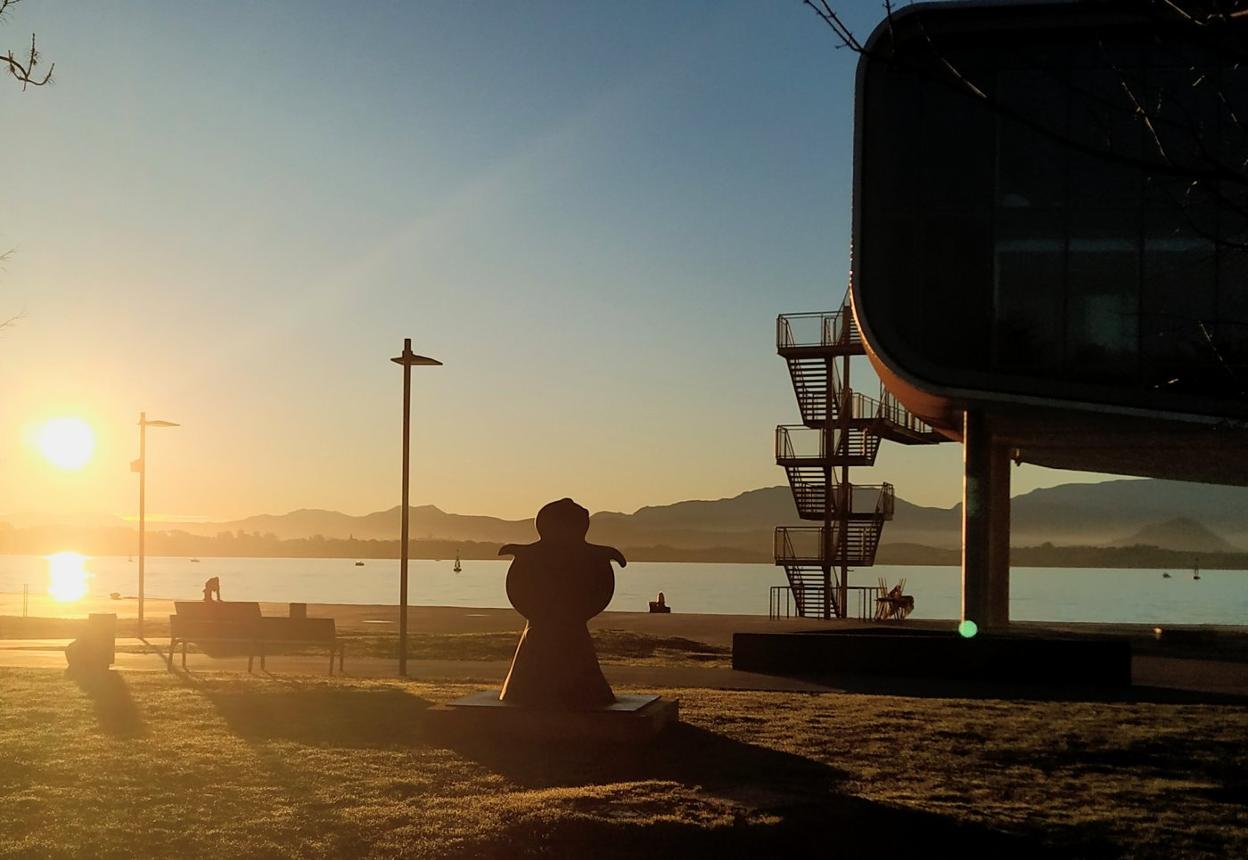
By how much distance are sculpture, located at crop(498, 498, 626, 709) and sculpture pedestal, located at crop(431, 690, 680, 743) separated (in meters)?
0.27

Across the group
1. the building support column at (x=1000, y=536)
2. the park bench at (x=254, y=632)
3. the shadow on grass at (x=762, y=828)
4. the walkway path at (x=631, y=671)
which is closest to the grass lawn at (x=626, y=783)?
the shadow on grass at (x=762, y=828)

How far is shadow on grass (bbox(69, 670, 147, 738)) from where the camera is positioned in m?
12.0

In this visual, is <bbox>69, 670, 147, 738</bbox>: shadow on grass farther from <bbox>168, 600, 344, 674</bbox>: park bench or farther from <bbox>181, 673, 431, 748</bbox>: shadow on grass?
<bbox>168, 600, 344, 674</bbox>: park bench

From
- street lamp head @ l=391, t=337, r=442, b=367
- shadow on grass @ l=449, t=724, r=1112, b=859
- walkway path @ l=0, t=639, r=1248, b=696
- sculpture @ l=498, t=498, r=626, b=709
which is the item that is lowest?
walkway path @ l=0, t=639, r=1248, b=696

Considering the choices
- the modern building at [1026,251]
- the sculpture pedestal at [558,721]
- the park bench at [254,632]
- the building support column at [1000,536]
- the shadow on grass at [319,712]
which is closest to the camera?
the sculpture pedestal at [558,721]

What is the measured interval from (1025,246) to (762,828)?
19071mm

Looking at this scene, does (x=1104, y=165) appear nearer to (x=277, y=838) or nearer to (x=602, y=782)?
(x=602, y=782)

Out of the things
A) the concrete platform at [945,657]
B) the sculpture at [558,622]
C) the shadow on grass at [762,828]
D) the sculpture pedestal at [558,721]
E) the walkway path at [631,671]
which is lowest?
the walkway path at [631,671]

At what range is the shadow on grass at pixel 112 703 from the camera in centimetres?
1198

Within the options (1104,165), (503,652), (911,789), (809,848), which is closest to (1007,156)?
(1104,165)

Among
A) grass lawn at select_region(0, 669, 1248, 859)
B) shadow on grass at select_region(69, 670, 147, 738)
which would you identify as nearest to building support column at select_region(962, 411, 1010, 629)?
grass lawn at select_region(0, 669, 1248, 859)

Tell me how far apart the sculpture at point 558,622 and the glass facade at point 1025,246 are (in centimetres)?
1445

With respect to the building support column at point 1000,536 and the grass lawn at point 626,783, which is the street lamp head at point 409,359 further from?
the building support column at point 1000,536

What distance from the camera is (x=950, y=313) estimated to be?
2489 cm
